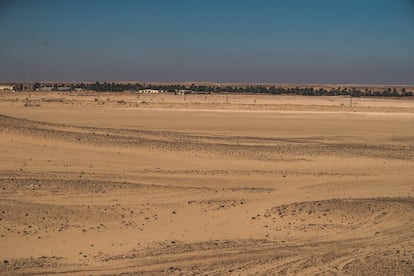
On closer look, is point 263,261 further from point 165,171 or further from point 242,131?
point 242,131

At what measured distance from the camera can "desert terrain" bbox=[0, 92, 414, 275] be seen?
650 cm

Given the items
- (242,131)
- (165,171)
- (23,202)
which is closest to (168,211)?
(23,202)

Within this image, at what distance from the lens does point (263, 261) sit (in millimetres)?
6488

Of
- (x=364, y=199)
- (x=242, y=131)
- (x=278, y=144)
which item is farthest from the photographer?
(x=242, y=131)

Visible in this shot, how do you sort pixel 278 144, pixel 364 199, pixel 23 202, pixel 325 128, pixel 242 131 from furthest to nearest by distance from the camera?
pixel 325 128 < pixel 242 131 < pixel 278 144 < pixel 364 199 < pixel 23 202

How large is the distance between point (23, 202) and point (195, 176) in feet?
12.7

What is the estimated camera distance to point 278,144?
57.6ft

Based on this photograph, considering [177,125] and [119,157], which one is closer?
[119,157]

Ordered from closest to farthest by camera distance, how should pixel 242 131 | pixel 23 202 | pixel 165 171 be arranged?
pixel 23 202 → pixel 165 171 → pixel 242 131

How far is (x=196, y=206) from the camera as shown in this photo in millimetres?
9195

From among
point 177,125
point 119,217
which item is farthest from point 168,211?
point 177,125

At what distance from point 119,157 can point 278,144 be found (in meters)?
5.90

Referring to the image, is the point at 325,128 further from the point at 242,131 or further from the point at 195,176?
the point at 195,176

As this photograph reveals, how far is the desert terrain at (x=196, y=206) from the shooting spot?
21.3 ft
